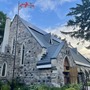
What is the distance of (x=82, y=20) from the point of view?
21656 millimetres

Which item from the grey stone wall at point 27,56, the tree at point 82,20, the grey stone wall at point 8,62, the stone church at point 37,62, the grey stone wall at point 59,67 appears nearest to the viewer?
the grey stone wall at point 59,67

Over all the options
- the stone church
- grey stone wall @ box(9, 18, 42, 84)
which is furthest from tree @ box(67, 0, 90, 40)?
grey stone wall @ box(9, 18, 42, 84)

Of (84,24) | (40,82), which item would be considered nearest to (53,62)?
(40,82)

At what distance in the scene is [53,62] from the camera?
16438 millimetres

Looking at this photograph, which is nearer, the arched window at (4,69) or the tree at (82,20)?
the arched window at (4,69)

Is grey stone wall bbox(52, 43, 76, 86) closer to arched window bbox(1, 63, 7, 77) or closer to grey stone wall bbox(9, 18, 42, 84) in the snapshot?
grey stone wall bbox(9, 18, 42, 84)

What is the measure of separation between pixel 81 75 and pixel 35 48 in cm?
1087

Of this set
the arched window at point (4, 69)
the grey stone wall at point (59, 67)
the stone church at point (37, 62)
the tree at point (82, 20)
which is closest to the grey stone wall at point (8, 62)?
the stone church at point (37, 62)

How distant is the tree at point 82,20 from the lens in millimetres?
21294

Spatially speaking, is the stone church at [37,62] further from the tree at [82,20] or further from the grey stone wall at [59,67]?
the tree at [82,20]

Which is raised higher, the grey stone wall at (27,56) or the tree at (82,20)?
the tree at (82,20)

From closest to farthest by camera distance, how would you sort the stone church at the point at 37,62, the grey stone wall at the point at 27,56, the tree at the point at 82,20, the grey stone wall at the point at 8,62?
1. the stone church at the point at 37,62
2. the grey stone wall at the point at 8,62
3. the grey stone wall at the point at 27,56
4. the tree at the point at 82,20

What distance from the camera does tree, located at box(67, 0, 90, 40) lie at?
69.9 feet

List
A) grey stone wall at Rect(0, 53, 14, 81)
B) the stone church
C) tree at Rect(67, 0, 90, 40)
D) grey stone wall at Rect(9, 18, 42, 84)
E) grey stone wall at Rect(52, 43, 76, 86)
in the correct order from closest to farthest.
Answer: grey stone wall at Rect(52, 43, 76, 86) → the stone church → grey stone wall at Rect(0, 53, 14, 81) → grey stone wall at Rect(9, 18, 42, 84) → tree at Rect(67, 0, 90, 40)
